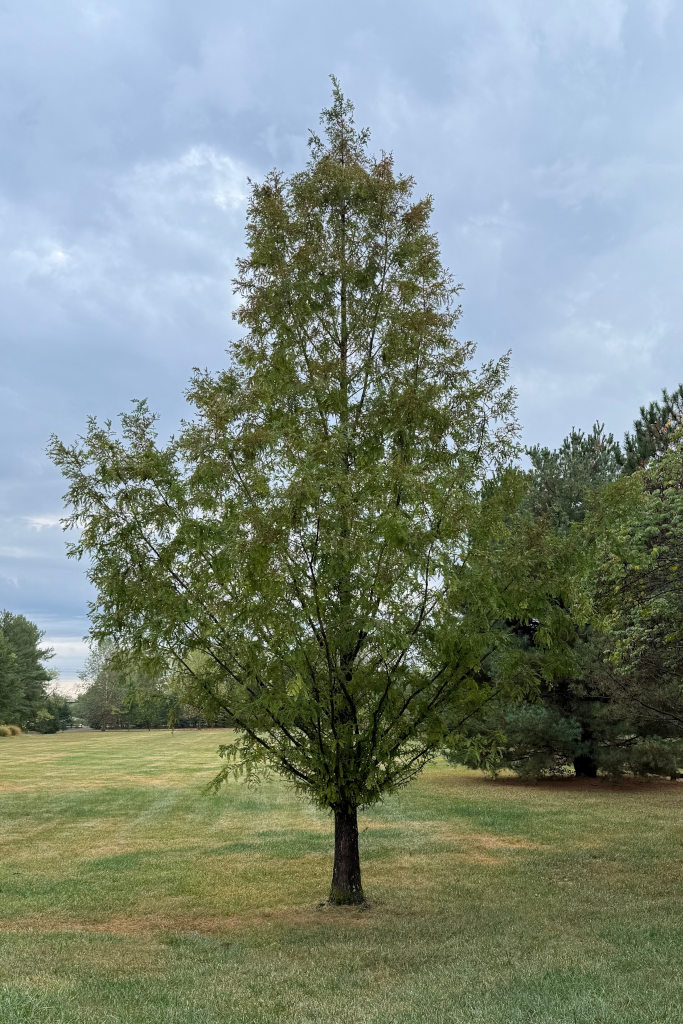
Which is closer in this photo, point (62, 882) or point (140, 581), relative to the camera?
point (140, 581)

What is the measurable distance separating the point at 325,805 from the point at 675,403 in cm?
1311

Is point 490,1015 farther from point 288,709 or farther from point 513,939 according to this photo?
point 288,709

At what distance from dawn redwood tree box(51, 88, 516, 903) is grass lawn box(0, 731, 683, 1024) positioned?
1.60 meters

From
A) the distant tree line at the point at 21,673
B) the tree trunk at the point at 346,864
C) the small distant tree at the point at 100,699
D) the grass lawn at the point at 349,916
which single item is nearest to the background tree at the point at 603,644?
the grass lawn at the point at 349,916

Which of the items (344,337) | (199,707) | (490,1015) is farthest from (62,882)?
(344,337)

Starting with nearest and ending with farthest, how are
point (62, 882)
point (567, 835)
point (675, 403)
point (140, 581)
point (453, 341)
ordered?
point (140, 581) < point (453, 341) < point (62, 882) < point (567, 835) < point (675, 403)

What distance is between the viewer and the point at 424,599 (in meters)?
7.88

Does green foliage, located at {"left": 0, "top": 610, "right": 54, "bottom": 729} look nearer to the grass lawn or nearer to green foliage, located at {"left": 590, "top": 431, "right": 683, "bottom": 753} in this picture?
the grass lawn

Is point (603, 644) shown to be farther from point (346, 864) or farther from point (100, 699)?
point (100, 699)

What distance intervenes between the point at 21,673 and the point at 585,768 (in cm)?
5238

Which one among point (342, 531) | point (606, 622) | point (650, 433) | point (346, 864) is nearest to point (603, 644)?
point (650, 433)

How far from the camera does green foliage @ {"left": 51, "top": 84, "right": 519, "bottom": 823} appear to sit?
761 cm

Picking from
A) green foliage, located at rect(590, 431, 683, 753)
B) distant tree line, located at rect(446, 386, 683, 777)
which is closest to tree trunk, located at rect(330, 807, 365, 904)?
distant tree line, located at rect(446, 386, 683, 777)

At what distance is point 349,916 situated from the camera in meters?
8.86
